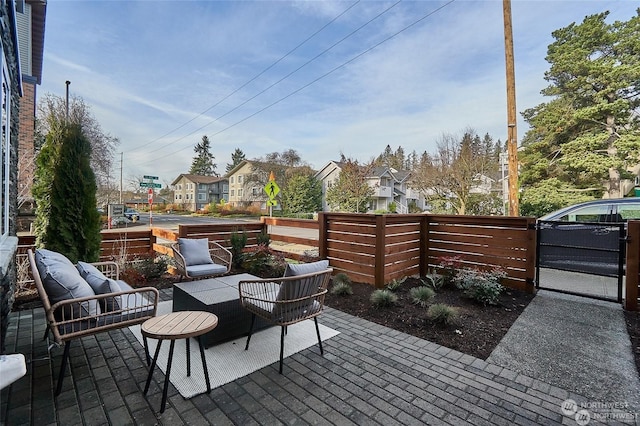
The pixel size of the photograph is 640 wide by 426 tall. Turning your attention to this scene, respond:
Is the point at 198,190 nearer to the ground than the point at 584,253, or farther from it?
farther from it

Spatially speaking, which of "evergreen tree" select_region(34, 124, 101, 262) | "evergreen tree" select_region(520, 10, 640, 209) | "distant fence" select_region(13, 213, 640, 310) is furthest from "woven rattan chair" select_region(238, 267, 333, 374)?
"evergreen tree" select_region(520, 10, 640, 209)

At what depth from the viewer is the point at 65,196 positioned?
14.1 feet

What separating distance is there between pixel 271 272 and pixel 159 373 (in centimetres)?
318

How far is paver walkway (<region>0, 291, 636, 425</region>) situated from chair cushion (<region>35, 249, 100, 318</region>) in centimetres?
54

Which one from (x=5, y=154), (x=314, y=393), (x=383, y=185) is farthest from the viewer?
(x=383, y=185)

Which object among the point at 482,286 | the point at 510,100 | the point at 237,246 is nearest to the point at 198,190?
the point at 237,246

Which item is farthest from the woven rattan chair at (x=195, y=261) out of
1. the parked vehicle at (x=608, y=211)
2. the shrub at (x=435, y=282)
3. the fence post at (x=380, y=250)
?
the parked vehicle at (x=608, y=211)

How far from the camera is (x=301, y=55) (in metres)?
11.8

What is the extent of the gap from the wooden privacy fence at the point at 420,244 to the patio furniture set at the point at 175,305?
224 centimetres

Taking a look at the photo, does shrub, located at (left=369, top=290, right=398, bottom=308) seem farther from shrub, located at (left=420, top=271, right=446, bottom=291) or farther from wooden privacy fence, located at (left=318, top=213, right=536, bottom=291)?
shrub, located at (left=420, top=271, right=446, bottom=291)

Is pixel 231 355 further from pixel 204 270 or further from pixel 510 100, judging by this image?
pixel 510 100

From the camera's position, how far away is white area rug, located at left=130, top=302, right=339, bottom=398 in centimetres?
225

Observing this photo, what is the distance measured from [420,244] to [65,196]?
229 inches

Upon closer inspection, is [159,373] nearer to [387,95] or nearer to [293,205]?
→ [387,95]
